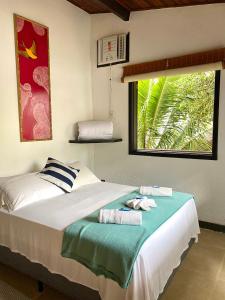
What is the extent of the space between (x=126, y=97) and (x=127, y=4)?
1.17 metres

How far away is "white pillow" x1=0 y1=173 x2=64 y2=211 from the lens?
2.12m

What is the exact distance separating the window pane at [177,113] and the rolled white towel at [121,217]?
1735 millimetres

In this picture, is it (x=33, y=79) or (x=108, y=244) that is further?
(x=33, y=79)

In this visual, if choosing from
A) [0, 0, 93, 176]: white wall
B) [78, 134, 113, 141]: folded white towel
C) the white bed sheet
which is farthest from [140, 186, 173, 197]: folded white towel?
[0, 0, 93, 176]: white wall

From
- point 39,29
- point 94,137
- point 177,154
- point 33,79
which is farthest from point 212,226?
point 39,29

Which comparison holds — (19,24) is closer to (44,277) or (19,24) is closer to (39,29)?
(39,29)

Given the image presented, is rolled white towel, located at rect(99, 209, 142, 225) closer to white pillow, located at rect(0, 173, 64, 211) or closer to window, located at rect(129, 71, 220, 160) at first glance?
white pillow, located at rect(0, 173, 64, 211)

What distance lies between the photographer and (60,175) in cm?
260

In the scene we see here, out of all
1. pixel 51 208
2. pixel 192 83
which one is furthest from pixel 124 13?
pixel 51 208

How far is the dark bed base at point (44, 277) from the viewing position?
1661 millimetres

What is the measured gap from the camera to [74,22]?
3.39 meters

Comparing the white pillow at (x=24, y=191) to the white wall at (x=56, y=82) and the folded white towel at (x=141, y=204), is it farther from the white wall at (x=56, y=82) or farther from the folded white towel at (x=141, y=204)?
the folded white towel at (x=141, y=204)

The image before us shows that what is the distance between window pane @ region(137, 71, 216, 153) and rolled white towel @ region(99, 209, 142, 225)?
174 cm

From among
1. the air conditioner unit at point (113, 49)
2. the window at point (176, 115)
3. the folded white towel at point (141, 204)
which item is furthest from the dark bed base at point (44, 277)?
the air conditioner unit at point (113, 49)
